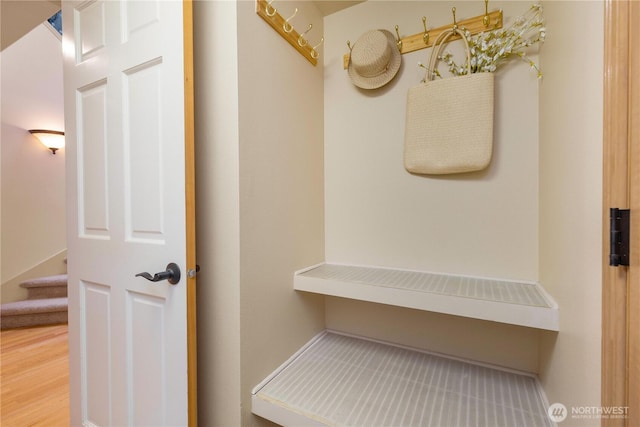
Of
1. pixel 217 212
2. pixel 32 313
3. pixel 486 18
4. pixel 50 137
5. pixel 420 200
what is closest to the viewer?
pixel 217 212

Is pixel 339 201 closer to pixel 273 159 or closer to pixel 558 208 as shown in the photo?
pixel 273 159

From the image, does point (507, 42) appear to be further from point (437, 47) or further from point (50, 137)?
point (50, 137)

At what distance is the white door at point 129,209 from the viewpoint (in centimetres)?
89

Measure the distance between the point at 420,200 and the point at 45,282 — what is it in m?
4.00

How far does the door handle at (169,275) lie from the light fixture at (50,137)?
3.60m

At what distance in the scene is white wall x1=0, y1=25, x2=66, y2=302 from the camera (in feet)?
9.48

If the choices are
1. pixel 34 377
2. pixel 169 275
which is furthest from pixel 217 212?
pixel 34 377

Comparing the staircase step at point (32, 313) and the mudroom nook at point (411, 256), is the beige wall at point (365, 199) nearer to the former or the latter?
the mudroom nook at point (411, 256)

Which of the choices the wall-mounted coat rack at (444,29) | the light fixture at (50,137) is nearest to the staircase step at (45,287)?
the light fixture at (50,137)

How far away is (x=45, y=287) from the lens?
2.96 metres

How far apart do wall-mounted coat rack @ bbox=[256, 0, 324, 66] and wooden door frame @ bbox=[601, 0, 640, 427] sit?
101 cm

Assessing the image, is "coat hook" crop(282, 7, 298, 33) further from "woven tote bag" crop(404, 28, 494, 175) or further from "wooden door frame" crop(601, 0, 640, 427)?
"wooden door frame" crop(601, 0, 640, 427)

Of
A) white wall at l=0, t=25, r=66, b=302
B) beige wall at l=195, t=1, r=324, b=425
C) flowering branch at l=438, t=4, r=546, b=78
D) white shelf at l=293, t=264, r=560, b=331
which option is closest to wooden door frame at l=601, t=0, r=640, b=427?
white shelf at l=293, t=264, r=560, b=331

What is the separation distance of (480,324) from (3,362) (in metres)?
3.29
